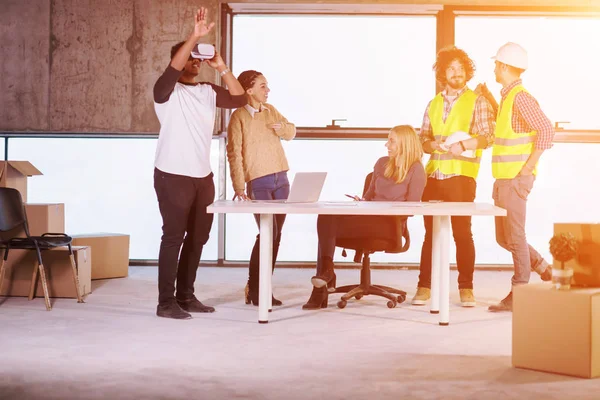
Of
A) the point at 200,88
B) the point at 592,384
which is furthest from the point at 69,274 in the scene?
the point at 592,384

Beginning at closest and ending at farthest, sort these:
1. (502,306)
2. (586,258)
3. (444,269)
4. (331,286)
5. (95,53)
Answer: (586,258), (444,269), (502,306), (331,286), (95,53)

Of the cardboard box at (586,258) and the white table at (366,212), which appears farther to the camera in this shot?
the white table at (366,212)

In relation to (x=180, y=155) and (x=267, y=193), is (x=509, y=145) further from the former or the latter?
(x=180, y=155)

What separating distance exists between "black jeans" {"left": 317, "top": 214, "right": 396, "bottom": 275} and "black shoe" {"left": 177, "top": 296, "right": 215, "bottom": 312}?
0.77m

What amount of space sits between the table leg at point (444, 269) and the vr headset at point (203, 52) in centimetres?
170

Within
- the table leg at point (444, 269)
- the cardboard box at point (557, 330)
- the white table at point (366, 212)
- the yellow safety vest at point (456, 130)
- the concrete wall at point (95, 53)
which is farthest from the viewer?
the concrete wall at point (95, 53)

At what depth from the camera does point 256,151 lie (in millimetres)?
5434

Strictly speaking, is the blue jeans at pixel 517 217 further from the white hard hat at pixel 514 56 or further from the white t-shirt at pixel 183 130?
the white t-shirt at pixel 183 130

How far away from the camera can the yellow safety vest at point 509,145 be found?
5328 mm

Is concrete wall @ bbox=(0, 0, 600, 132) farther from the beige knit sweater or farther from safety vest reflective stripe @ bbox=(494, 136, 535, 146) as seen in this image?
safety vest reflective stripe @ bbox=(494, 136, 535, 146)

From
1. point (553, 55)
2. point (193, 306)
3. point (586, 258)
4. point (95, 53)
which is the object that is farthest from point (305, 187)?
point (553, 55)

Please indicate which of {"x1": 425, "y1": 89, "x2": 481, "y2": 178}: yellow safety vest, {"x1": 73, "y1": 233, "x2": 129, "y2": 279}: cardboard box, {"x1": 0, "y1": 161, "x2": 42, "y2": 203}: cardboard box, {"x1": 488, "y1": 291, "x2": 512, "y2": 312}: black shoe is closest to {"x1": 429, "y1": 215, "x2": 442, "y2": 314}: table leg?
{"x1": 488, "y1": 291, "x2": 512, "y2": 312}: black shoe

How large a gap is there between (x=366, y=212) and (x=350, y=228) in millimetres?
810

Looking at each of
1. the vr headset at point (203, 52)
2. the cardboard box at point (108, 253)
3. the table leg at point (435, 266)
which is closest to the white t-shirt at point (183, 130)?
the vr headset at point (203, 52)
